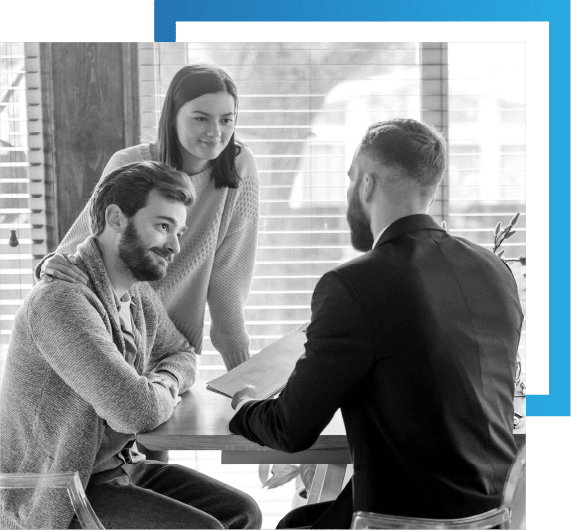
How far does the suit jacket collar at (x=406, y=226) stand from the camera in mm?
1549

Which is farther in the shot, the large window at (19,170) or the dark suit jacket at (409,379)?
the large window at (19,170)

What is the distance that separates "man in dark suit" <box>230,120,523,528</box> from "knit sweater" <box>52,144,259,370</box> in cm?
28

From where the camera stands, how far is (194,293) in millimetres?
1870

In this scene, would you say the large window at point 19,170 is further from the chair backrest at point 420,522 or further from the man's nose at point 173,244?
the chair backrest at point 420,522

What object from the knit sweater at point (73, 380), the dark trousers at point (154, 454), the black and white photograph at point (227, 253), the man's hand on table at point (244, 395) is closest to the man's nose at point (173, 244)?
the black and white photograph at point (227, 253)

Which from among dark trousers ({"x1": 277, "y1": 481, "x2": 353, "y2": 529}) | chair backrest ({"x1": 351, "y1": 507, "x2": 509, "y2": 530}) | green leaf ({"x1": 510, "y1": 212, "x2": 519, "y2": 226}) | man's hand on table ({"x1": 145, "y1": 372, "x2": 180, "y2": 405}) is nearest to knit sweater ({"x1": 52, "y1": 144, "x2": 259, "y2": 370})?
man's hand on table ({"x1": 145, "y1": 372, "x2": 180, "y2": 405})

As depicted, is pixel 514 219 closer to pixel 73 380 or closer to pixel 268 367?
pixel 268 367

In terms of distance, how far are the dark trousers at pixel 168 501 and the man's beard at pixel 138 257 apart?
1.50ft

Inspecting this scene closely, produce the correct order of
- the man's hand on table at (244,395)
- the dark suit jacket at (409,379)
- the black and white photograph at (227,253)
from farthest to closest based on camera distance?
the man's hand on table at (244,395)
the black and white photograph at (227,253)
the dark suit jacket at (409,379)

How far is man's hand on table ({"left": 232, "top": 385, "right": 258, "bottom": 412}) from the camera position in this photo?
1.73 meters

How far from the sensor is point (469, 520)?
1552 millimetres

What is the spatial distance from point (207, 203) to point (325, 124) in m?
0.34

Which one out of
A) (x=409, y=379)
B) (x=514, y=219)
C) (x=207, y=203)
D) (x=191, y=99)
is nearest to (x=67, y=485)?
(x=207, y=203)

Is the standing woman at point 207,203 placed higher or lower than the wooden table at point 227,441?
higher
